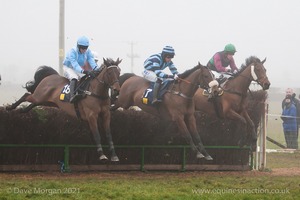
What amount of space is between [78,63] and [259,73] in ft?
12.7

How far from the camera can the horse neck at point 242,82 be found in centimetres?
1220

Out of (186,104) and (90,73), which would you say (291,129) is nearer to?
(186,104)

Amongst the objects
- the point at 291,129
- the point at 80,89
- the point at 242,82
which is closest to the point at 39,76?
the point at 80,89

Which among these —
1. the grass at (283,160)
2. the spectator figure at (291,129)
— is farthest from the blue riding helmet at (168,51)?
the spectator figure at (291,129)

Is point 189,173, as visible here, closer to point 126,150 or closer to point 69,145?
point 126,150

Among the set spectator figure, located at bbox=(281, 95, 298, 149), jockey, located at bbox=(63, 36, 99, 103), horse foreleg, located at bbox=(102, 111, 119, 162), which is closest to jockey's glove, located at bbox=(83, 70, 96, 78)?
jockey, located at bbox=(63, 36, 99, 103)

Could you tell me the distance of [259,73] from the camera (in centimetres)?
1190

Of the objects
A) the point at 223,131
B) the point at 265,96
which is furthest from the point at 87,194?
the point at 265,96

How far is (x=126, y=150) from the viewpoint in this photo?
11383 mm

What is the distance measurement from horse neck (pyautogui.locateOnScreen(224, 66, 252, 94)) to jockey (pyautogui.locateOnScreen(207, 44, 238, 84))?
1.08 ft

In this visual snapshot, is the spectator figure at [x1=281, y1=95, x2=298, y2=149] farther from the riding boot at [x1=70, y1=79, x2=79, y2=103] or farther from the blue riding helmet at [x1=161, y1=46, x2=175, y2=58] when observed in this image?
the riding boot at [x1=70, y1=79, x2=79, y2=103]

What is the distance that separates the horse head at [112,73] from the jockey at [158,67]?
4.40 feet

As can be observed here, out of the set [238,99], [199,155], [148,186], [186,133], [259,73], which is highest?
[259,73]

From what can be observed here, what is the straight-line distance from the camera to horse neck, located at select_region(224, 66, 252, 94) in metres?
12.2
